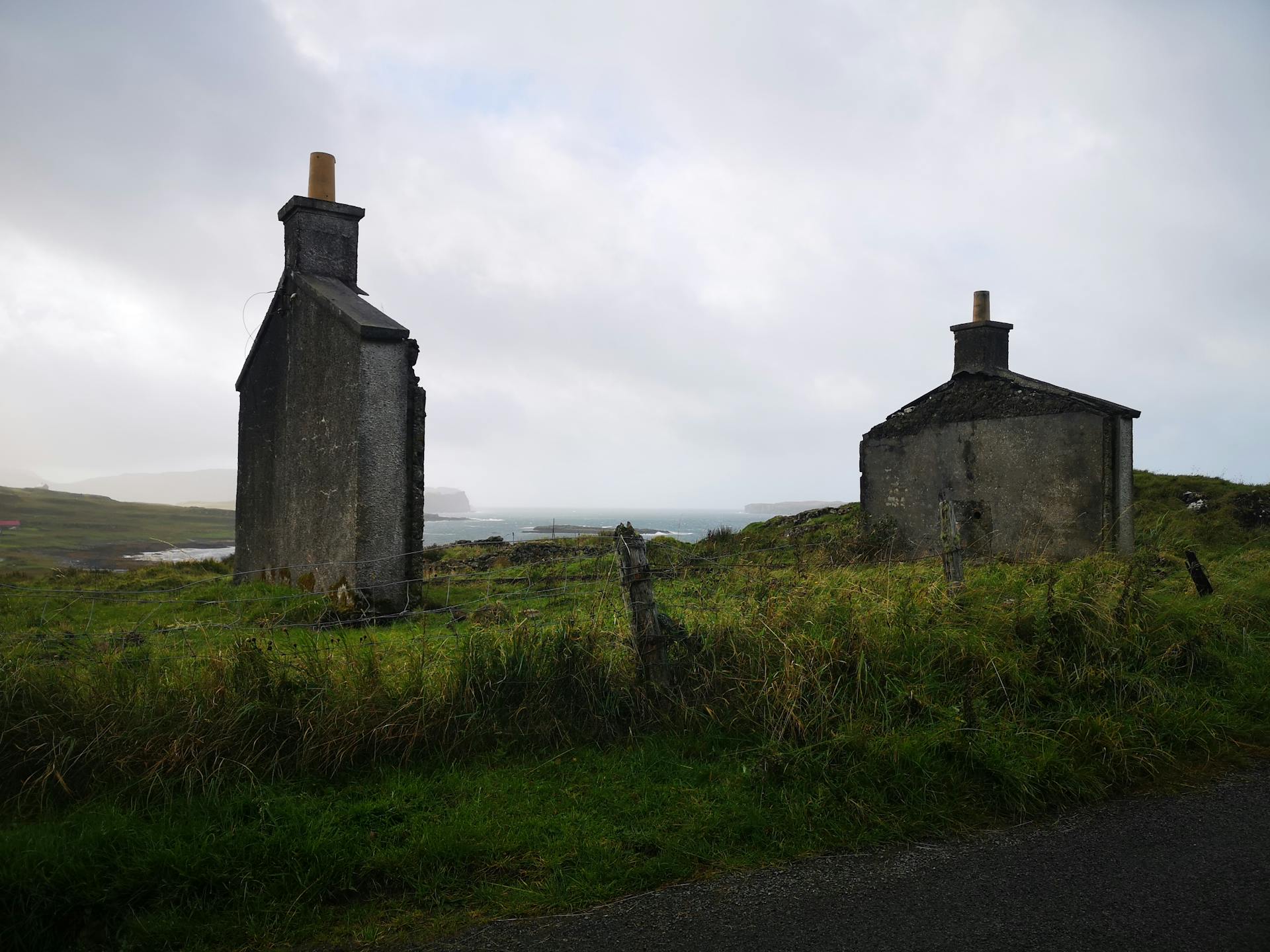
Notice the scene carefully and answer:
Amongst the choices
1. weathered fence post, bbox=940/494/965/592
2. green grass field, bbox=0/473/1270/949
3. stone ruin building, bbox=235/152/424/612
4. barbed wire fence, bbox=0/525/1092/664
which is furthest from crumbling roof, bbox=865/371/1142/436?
stone ruin building, bbox=235/152/424/612

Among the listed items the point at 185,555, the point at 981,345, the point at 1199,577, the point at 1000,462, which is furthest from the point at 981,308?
the point at 185,555

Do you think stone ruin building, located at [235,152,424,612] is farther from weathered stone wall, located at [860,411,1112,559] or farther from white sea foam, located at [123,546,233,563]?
weathered stone wall, located at [860,411,1112,559]

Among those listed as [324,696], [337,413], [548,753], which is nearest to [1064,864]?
[548,753]

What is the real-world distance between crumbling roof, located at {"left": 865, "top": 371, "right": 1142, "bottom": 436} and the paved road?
11135 millimetres

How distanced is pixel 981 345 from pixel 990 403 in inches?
55.0

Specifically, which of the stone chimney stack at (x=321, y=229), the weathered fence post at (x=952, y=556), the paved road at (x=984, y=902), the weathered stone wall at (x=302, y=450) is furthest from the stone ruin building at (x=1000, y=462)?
the stone chimney stack at (x=321, y=229)

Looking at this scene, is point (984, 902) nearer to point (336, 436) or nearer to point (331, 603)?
point (331, 603)

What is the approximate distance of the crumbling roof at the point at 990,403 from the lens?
1427cm

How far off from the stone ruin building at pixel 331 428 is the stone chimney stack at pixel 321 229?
0.7 inches

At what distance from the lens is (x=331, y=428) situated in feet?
35.3

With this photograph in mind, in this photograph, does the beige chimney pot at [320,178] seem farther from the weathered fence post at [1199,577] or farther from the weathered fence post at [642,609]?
the weathered fence post at [1199,577]

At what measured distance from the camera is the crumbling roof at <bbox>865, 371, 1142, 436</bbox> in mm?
14273

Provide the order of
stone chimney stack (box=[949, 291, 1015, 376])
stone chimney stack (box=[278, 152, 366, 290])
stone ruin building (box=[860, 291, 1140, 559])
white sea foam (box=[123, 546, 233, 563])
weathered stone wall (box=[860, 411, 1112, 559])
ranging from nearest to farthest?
stone chimney stack (box=[278, 152, 366, 290]) → stone ruin building (box=[860, 291, 1140, 559]) → weathered stone wall (box=[860, 411, 1112, 559]) → stone chimney stack (box=[949, 291, 1015, 376]) → white sea foam (box=[123, 546, 233, 563])

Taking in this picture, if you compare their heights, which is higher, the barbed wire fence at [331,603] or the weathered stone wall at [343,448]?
the weathered stone wall at [343,448]
